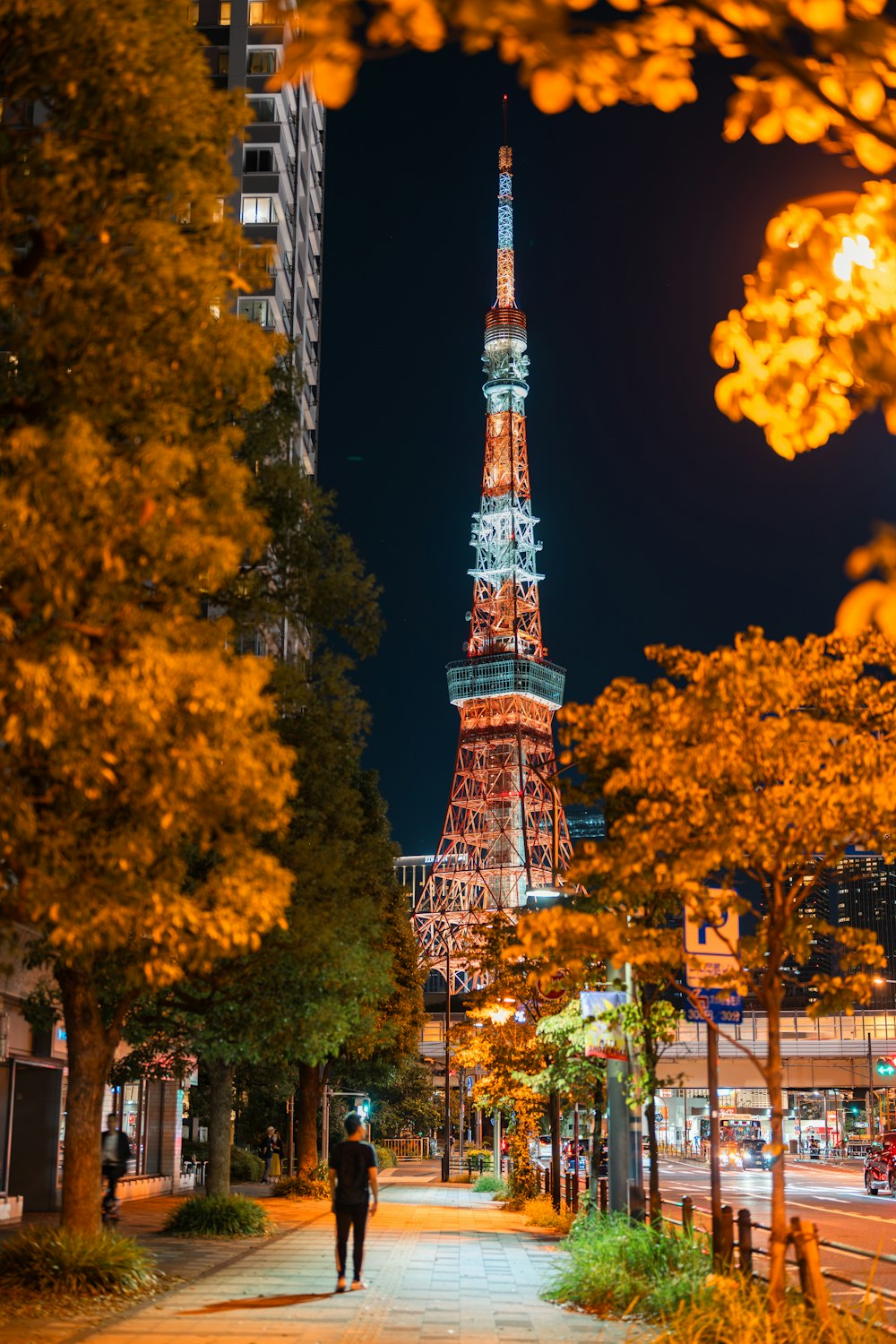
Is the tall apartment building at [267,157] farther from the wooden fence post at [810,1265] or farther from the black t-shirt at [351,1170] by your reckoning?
the wooden fence post at [810,1265]

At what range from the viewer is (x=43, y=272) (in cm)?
974

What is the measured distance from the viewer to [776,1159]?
1118cm

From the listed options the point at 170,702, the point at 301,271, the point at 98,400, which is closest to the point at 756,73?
the point at 170,702

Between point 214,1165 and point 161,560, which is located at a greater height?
point 161,560

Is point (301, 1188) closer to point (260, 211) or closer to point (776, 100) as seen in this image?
point (776, 100)

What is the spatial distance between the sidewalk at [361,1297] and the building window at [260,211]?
180 feet

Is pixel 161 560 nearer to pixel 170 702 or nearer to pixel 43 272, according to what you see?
pixel 170 702

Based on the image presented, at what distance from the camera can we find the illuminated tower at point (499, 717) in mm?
100188

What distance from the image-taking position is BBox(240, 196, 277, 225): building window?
6975cm

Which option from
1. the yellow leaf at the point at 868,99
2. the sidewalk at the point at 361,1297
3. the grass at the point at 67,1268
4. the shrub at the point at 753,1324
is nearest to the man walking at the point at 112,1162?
the sidewalk at the point at 361,1297

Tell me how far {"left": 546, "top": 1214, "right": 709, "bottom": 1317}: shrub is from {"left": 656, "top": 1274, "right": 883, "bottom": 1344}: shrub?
1.11 metres

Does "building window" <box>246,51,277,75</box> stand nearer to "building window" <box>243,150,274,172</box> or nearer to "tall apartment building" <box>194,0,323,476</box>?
"tall apartment building" <box>194,0,323,476</box>

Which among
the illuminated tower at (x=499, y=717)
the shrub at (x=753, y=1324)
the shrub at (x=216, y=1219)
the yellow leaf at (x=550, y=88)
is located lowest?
the shrub at (x=216, y=1219)

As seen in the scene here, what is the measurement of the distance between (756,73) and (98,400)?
6775 millimetres
